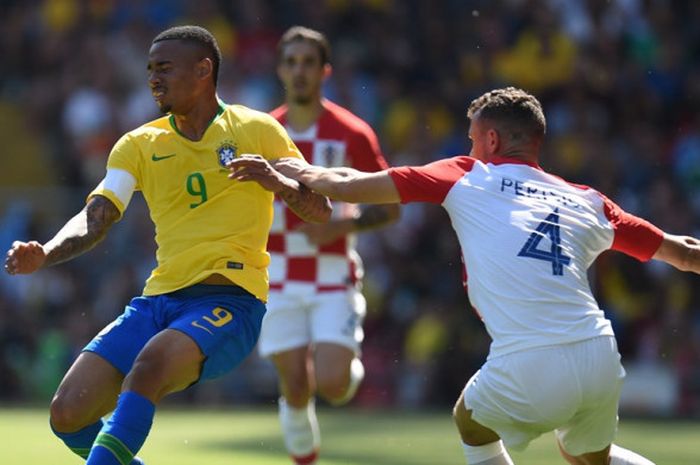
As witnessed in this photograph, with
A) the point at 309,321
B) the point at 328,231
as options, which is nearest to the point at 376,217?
the point at 328,231

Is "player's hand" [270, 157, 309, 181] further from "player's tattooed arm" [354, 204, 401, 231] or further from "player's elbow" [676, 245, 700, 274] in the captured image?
"player's tattooed arm" [354, 204, 401, 231]

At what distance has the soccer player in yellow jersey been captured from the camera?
668 centimetres

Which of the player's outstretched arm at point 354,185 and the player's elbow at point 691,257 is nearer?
the player's outstretched arm at point 354,185

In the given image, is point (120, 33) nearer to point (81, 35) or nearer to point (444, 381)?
point (81, 35)

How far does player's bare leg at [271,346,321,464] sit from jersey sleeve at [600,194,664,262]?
11.0 ft

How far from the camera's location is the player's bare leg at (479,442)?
644 cm

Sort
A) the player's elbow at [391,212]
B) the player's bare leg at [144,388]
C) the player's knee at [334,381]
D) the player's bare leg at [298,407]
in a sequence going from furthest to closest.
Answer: the player's elbow at [391,212]
the player's knee at [334,381]
the player's bare leg at [298,407]
the player's bare leg at [144,388]

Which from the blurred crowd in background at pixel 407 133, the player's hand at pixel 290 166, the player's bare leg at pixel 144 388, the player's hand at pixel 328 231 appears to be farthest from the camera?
the blurred crowd in background at pixel 407 133

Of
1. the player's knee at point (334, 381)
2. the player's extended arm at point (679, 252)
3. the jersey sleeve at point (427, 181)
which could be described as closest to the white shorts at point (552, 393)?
the player's extended arm at point (679, 252)

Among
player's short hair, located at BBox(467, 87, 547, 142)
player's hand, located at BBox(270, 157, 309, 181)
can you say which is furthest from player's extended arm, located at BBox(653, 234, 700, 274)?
player's hand, located at BBox(270, 157, 309, 181)

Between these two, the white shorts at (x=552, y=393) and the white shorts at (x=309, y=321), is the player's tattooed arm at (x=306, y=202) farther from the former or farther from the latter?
the white shorts at (x=309, y=321)

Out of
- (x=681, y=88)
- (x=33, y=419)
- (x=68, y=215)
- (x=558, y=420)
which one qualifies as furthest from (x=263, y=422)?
(x=558, y=420)

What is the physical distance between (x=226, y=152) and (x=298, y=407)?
2.87 m

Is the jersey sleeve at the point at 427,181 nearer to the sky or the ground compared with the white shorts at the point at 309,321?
nearer to the sky
